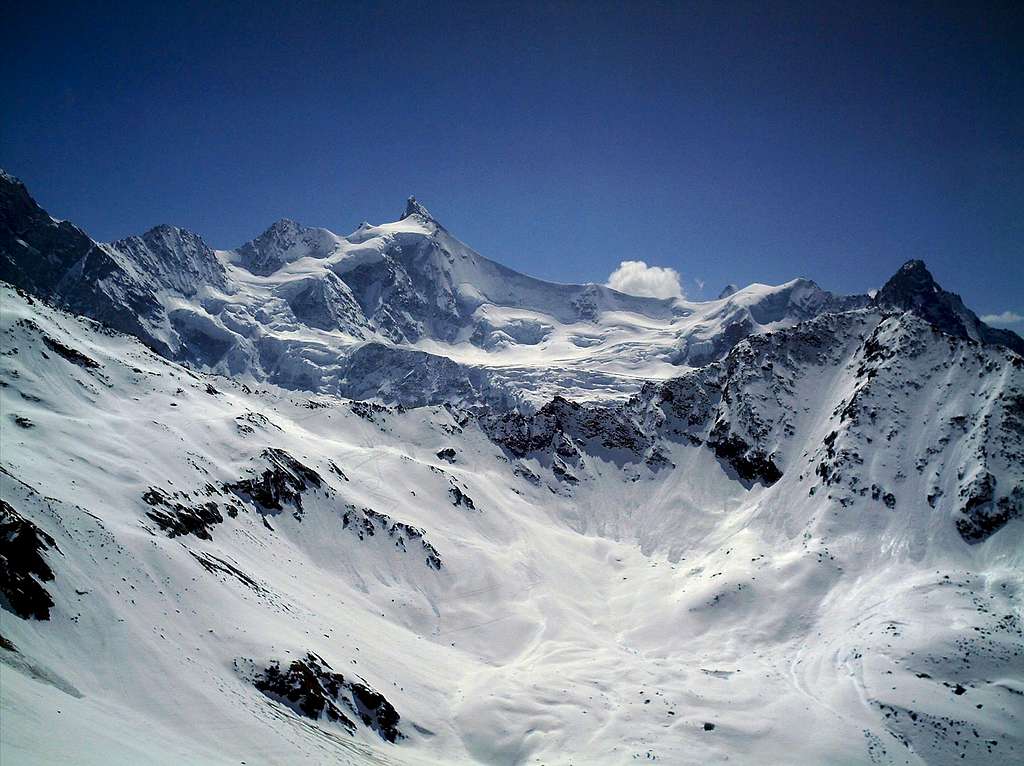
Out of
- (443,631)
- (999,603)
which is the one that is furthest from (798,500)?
(443,631)

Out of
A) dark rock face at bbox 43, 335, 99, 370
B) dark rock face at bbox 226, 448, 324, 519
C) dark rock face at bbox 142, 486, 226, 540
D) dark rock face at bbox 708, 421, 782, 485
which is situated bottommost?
dark rock face at bbox 142, 486, 226, 540

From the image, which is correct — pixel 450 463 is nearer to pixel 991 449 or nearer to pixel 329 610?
pixel 329 610

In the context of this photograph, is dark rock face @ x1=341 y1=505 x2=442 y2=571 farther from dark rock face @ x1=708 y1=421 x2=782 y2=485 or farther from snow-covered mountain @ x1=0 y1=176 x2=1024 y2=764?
dark rock face @ x1=708 y1=421 x2=782 y2=485

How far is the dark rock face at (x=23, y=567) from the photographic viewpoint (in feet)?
124

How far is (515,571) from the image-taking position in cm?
11444

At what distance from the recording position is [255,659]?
49438 millimetres

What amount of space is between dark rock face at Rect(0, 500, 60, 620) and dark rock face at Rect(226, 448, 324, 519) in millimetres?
44825

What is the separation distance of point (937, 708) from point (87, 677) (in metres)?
78.3

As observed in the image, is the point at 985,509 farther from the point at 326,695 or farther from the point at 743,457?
the point at 326,695

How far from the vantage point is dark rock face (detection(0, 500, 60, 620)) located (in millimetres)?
37719

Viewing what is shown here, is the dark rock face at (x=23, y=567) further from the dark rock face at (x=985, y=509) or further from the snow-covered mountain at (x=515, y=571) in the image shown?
the dark rock face at (x=985, y=509)

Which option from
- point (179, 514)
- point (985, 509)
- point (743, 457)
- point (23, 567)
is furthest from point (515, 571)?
point (23, 567)

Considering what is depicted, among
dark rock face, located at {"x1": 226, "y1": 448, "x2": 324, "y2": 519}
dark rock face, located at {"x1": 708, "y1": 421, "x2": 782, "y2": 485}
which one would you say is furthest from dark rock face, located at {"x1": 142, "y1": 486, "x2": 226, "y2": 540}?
dark rock face, located at {"x1": 708, "y1": 421, "x2": 782, "y2": 485}

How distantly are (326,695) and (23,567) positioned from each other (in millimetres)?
24768
